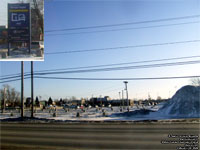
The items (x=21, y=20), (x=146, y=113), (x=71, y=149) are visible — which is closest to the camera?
(x=71, y=149)

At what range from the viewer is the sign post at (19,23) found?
33.1ft

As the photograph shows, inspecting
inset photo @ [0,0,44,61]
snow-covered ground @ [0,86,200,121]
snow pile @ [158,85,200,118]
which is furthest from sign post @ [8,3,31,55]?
snow pile @ [158,85,200,118]

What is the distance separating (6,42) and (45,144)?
20.4 feet

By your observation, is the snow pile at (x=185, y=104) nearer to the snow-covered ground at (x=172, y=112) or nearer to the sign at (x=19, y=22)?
the snow-covered ground at (x=172, y=112)

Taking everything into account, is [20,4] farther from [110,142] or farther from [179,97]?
[179,97]

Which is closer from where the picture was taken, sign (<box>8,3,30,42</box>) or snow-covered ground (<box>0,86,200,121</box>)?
sign (<box>8,3,30,42</box>)

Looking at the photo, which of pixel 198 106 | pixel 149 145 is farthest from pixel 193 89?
pixel 149 145

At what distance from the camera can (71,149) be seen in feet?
25.3

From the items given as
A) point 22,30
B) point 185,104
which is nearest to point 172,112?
point 185,104

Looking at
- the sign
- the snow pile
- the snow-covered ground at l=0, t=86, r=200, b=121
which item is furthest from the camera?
the snow pile

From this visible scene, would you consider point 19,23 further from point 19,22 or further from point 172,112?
point 172,112

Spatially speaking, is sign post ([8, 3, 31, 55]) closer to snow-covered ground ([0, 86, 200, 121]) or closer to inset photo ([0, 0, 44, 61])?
inset photo ([0, 0, 44, 61])

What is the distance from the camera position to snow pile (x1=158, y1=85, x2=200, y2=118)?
2422 cm

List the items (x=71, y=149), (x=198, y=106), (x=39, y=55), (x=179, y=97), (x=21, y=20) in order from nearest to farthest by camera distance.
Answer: (x=71, y=149), (x=21, y=20), (x=39, y=55), (x=198, y=106), (x=179, y=97)
